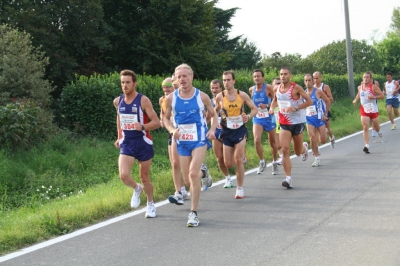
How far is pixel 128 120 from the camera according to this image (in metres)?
8.95

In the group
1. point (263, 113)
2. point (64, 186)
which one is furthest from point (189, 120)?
point (263, 113)

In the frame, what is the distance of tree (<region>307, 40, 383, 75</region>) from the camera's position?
63812 millimetres

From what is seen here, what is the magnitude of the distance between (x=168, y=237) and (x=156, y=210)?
73.7 inches

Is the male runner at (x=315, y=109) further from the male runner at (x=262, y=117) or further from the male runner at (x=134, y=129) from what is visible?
the male runner at (x=134, y=129)

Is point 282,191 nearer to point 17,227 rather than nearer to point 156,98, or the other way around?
point 17,227

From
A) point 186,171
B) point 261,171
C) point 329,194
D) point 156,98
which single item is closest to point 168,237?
point 186,171

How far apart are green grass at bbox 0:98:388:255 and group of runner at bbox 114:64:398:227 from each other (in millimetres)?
719

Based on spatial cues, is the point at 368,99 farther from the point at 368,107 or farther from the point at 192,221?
the point at 192,221

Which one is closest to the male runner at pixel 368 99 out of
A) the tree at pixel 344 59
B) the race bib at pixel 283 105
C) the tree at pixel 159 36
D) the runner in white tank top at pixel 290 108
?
the runner in white tank top at pixel 290 108

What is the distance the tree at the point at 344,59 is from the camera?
6381 centimetres

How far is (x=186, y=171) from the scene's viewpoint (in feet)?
29.7

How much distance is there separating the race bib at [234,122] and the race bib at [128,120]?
2326mm

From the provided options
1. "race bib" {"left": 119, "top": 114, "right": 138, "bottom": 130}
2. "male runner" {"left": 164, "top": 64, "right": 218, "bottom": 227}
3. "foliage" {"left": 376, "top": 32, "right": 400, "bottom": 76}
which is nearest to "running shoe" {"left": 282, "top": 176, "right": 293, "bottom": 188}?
"male runner" {"left": 164, "top": 64, "right": 218, "bottom": 227}

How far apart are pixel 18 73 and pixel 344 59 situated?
52814mm
